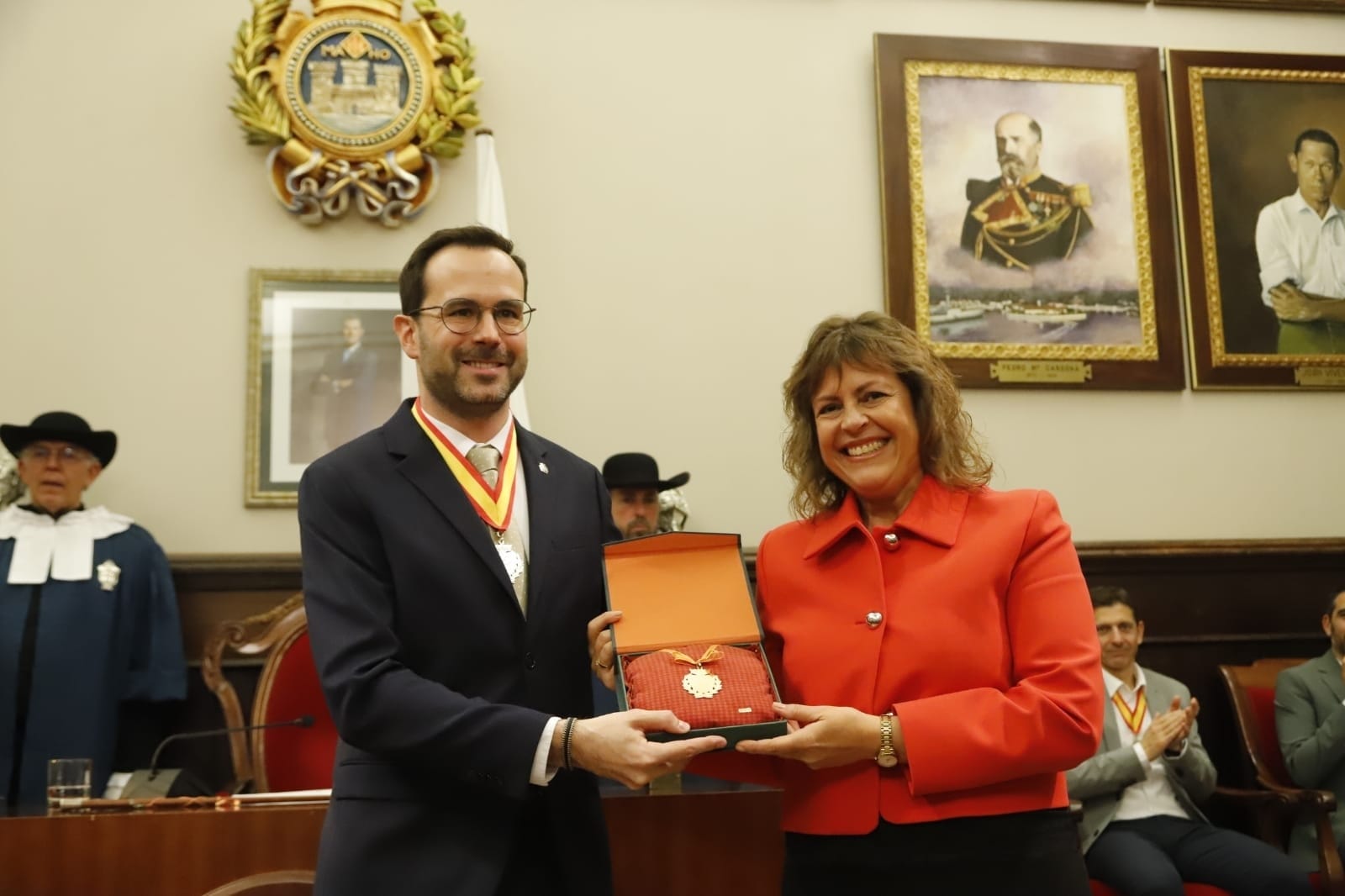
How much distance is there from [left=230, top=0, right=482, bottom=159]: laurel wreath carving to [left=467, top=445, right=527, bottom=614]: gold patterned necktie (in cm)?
327

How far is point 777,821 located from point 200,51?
162 inches

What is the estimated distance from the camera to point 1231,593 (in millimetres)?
5277

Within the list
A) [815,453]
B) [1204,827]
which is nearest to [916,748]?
[815,453]

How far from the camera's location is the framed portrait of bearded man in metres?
5.33

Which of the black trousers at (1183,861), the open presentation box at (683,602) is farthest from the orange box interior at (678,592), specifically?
the black trousers at (1183,861)

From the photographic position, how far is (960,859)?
1884mm

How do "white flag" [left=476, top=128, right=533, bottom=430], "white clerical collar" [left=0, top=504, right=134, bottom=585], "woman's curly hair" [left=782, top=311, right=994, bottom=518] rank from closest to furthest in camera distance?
1. "woman's curly hair" [left=782, top=311, right=994, bottom=518]
2. "white clerical collar" [left=0, top=504, right=134, bottom=585]
3. "white flag" [left=476, top=128, right=533, bottom=430]

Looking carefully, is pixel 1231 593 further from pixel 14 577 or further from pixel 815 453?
pixel 14 577

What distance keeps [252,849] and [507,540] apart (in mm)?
1331

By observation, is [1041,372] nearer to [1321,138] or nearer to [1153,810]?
[1321,138]

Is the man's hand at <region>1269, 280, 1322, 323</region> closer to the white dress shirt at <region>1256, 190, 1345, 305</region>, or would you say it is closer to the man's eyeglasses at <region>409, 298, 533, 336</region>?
the white dress shirt at <region>1256, 190, 1345, 305</region>

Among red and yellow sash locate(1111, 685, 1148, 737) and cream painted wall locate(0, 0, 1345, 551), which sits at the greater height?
cream painted wall locate(0, 0, 1345, 551)

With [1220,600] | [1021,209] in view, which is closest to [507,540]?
[1021,209]

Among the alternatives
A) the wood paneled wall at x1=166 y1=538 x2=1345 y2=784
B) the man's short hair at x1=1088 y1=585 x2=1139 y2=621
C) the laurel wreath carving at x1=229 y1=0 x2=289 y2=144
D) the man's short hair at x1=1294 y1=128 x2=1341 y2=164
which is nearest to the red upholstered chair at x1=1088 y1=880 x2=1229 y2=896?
the man's short hair at x1=1088 y1=585 x2=1139 y2=621
